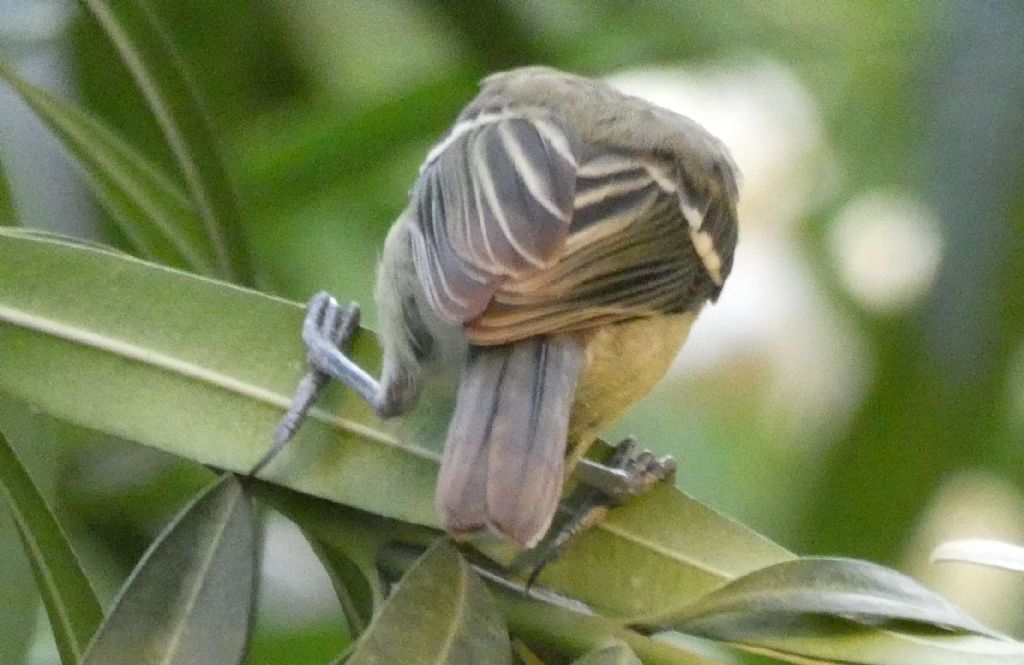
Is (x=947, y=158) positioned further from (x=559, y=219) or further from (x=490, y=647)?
(x=490, y=647)

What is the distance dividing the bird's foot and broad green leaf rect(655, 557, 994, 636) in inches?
9.8

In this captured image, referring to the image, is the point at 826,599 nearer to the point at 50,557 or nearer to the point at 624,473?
the point at 624,473

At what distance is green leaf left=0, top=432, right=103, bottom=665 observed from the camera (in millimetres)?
827

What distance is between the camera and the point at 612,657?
2.28 ft

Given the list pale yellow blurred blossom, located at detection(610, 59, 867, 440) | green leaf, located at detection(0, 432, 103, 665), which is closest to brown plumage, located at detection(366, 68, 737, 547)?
green leaf, located at detection(0, 432, 103, 665)

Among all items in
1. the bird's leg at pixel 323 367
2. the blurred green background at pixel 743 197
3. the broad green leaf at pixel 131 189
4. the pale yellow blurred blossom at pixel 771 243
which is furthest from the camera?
the pale yellow blurred blossom at pixel 771 243

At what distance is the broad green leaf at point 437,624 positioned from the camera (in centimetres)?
68

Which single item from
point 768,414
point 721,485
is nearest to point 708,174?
point 721,485

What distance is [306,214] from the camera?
1.59m

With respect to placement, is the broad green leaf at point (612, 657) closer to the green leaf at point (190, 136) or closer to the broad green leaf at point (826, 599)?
the broad green leaf at point (826, 599)

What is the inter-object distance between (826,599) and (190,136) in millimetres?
634

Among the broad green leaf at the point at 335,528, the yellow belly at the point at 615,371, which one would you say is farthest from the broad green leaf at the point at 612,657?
the yellow belly at the point at 615,371

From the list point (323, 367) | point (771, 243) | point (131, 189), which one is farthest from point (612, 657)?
point (771, 243)

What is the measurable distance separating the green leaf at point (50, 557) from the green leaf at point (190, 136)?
283mm
